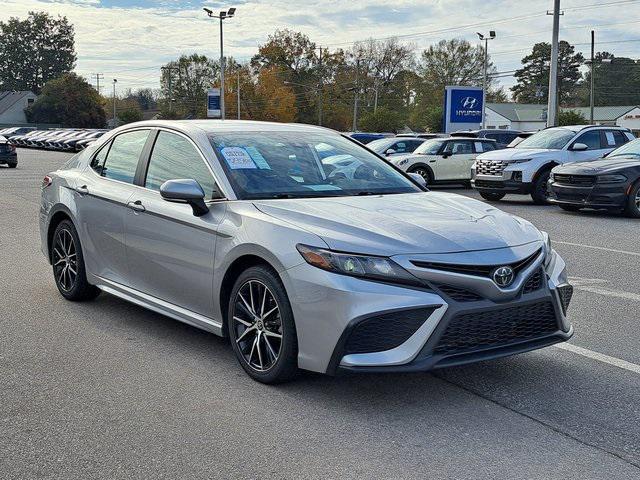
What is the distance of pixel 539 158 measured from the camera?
17.4m

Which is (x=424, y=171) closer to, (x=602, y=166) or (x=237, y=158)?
(x=602, y=166)

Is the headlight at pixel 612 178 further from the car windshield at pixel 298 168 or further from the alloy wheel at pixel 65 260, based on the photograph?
the alloy wheel at pixel 65 260

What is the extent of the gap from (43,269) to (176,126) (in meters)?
3.42

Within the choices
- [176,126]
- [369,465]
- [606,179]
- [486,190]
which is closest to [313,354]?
[369,465]

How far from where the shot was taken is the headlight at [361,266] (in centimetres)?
412

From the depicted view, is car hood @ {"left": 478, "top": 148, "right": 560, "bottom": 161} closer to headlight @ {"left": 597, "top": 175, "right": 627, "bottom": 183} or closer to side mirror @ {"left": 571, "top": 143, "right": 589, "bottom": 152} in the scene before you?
side mirror @ {"left": 571, "top": 143, "right": 589, "bottom": 152}

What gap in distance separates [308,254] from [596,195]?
11.2 m

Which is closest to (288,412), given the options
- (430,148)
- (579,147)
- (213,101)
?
(579,147)

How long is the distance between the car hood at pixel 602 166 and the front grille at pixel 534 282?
1040 cm

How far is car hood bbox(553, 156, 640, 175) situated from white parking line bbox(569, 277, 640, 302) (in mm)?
6689

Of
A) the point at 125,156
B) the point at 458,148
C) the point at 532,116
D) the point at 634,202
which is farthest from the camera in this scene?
the point at 532,116

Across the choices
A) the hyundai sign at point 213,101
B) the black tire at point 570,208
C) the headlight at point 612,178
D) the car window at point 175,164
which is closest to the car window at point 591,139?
the black tire at point 570,208

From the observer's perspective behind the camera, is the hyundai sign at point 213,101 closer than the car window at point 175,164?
No

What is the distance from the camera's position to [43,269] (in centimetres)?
844
